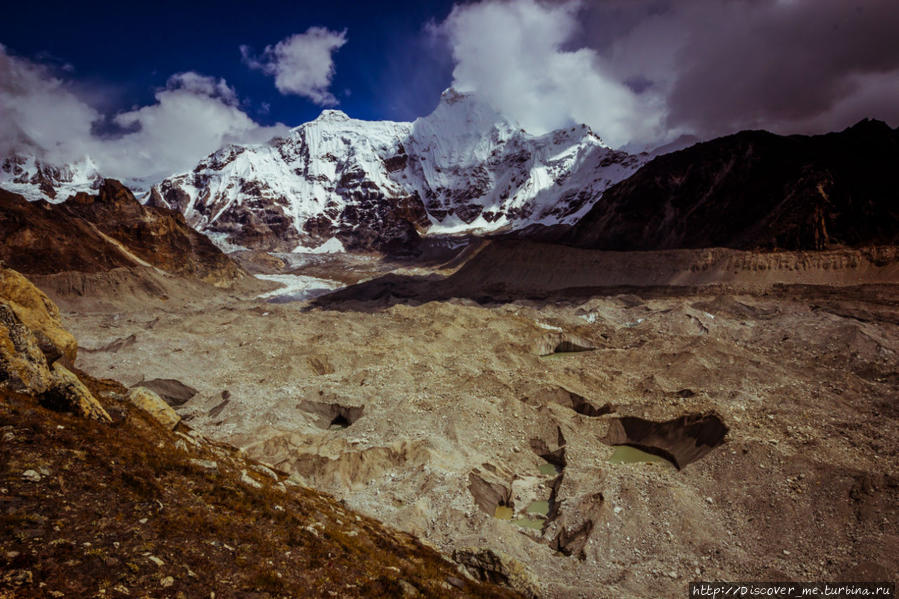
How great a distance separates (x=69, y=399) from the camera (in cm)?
780

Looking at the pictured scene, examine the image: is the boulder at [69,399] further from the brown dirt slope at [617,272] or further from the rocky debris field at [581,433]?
the brown dirt slope at [617,272]

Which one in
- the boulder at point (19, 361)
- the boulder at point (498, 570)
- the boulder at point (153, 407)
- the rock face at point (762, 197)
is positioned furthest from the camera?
the rock face at point (762, 197)

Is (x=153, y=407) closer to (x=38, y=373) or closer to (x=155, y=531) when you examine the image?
(x=38, y=373)

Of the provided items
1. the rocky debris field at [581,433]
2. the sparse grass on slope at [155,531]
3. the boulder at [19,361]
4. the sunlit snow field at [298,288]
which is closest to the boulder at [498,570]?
the rocky debris field at [581,433]

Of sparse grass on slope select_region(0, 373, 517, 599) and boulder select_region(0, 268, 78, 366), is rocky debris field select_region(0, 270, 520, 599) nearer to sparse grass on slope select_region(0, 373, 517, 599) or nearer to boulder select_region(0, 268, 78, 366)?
sparse grass on slope select_region(0, 373, 517, 599)

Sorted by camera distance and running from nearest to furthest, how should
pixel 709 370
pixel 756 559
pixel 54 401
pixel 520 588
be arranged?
pixel 54 401 < pixel 520 588 < pixel 756 559 < pixel 709 370

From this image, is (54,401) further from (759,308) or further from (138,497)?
(759,308)

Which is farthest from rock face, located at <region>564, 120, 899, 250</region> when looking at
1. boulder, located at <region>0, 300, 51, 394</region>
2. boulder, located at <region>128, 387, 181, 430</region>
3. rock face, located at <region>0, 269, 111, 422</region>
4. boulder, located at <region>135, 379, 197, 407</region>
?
boulder, located at <region>0, 300, 51, 394</region>

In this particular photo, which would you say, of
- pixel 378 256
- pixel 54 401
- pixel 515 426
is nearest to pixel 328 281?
pixel 378 256

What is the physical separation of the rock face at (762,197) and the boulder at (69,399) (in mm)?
75217

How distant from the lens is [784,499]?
12828 mm

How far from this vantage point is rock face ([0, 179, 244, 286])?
2344 inches

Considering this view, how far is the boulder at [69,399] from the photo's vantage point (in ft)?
25.0

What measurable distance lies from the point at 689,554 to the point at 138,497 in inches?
504
